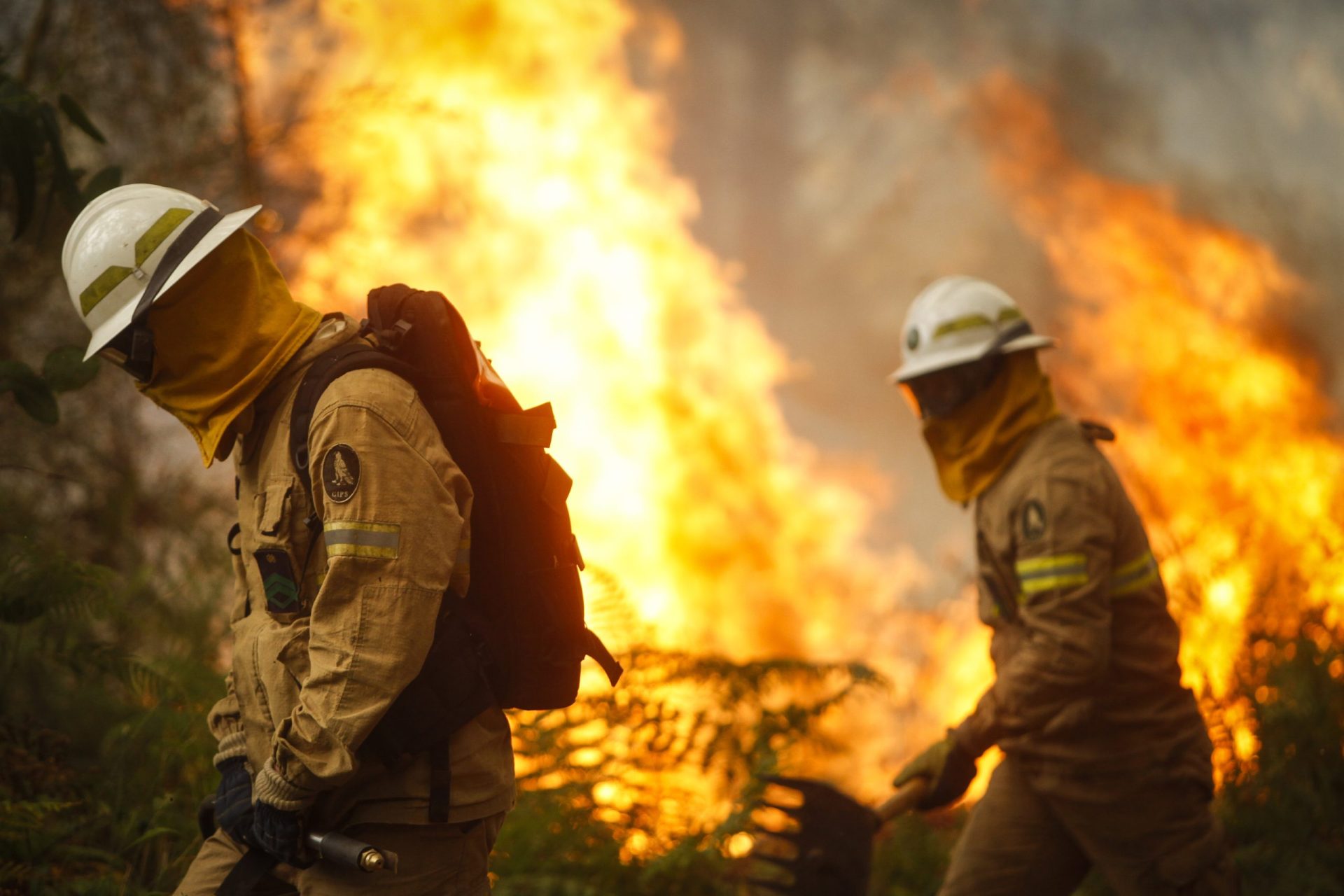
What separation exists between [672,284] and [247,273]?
236 inches

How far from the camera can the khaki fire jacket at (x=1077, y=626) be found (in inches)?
132

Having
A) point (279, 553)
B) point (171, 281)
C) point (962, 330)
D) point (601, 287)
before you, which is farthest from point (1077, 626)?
point (601, 287)

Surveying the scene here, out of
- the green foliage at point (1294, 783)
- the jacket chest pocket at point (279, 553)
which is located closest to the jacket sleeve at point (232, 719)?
the jacket chest pocket at point (279, 553)

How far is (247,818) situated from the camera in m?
2.31

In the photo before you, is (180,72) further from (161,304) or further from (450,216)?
(161,304)

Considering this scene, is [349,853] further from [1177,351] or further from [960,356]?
[1177,351]

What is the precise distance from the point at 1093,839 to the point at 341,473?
2678 millimetres

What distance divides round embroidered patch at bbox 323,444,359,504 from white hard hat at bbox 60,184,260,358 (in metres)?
0.59

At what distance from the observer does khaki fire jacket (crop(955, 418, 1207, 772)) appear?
11.0 ft

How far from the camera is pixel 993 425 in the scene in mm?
3775

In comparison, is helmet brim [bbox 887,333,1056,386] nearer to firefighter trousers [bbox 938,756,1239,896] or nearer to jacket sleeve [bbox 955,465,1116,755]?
jacket sleeve [bbox 955,465,1116,755]

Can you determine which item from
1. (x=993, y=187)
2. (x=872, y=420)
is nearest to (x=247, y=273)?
(x=872, y=420)

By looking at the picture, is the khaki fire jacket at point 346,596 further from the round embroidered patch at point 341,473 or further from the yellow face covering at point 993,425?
the yellow face covering at point 993,425

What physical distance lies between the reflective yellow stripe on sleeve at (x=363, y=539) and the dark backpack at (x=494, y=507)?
0.23m
